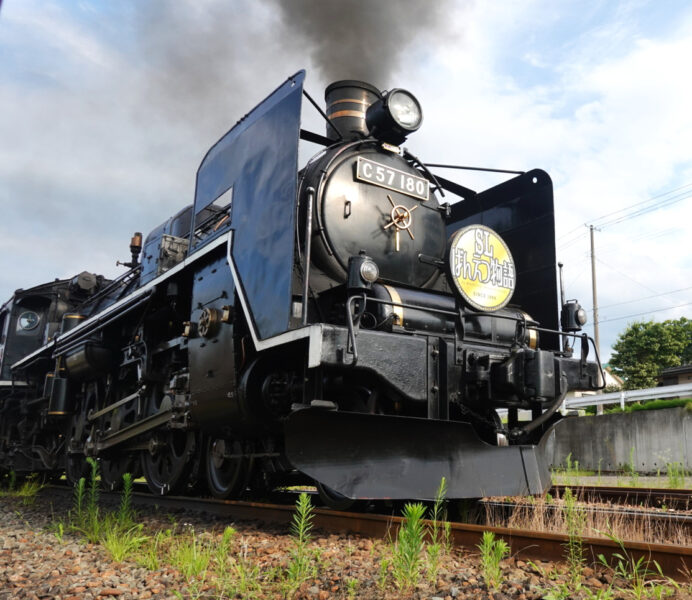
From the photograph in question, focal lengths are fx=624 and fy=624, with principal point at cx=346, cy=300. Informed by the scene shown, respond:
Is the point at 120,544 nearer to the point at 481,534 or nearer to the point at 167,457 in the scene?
the point at 481,534

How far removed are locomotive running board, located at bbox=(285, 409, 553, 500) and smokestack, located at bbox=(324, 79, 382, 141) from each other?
2849 mm

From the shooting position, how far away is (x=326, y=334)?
135 inches

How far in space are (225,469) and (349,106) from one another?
134 inches

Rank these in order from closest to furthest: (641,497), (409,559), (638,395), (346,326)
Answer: (409,559)
(346,326)
(641,497)
(638,395)

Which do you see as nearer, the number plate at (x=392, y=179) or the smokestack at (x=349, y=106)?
the number plate at (x=392, y=179)

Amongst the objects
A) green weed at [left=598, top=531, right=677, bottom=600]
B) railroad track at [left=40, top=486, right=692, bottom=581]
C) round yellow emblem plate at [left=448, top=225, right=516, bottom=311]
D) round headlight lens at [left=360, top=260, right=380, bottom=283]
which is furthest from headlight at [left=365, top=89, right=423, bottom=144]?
green weed at [left=598, top=531, right=677, bottom=600]

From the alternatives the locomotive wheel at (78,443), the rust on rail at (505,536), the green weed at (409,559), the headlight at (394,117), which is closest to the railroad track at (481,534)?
the rust on rail at (505,536)

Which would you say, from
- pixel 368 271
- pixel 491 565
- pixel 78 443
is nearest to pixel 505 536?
pixel 491 565

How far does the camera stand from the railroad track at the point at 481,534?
244 cm

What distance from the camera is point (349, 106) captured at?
5.68 m

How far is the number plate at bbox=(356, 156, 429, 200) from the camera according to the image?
490cm

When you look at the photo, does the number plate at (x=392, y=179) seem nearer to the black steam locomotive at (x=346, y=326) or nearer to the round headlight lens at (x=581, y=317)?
the black steam locomotive at (x=346, y=326)

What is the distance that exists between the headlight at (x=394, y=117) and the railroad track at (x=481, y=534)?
3.10 m

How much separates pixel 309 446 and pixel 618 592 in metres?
1.72
